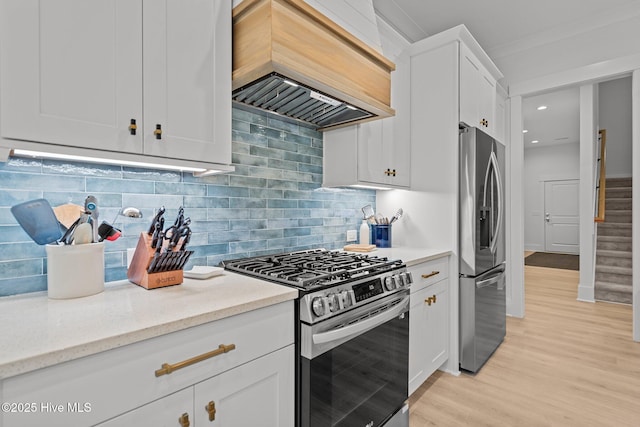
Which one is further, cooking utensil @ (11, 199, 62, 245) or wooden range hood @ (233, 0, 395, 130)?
wooden range hood @ (233, 0, 395, 130)

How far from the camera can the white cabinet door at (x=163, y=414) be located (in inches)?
33.0

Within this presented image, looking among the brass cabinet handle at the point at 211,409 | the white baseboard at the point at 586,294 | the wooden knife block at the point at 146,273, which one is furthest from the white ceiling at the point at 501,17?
the white baseboard at the point at 586,294

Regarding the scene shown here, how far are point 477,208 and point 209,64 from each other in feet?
6.95

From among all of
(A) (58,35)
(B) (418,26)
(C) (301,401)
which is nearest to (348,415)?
(C) (301,401)

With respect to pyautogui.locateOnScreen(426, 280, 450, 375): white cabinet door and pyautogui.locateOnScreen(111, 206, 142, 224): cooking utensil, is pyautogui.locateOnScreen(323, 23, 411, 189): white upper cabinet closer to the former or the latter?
pyautogui.locateOnScreen(426, 280, 450, 375): white cabinet door

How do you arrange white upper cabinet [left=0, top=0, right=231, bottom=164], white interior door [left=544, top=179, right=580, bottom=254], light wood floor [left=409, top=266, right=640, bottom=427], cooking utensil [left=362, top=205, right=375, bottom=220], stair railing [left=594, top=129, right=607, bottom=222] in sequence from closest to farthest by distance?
white upper cabinet [left=0, top=0, right=231, bottom=164]
light wood floor [left=409, top=266, right=640, bottom=427]
cooking utensil [left=362, top=205, right=375, bottom=220]
stair railing [left=594, top=129, right=607, bottom=222]
white interior door [left=544, top=179, right=580, bottom=254]

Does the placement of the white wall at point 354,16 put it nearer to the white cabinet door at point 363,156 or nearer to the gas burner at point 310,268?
the white cabinet door at point 363,156

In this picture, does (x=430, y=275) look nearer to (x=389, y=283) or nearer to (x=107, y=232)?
(x=389, y=283)

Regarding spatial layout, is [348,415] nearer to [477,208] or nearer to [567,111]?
[477,208]

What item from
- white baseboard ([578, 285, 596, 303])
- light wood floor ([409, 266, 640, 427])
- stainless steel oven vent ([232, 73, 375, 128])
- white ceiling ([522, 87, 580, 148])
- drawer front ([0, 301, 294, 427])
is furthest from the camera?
white ceiling ([522, 87, 580, 148])

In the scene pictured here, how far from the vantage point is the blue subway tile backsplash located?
1184mm

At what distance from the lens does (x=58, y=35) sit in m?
1.00

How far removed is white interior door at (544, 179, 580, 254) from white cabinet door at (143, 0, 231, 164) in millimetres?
9838

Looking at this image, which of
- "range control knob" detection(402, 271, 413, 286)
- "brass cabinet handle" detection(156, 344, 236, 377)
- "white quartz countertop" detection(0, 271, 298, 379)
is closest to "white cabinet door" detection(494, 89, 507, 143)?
"range control knob" detection(402, 271, 413, 286)
